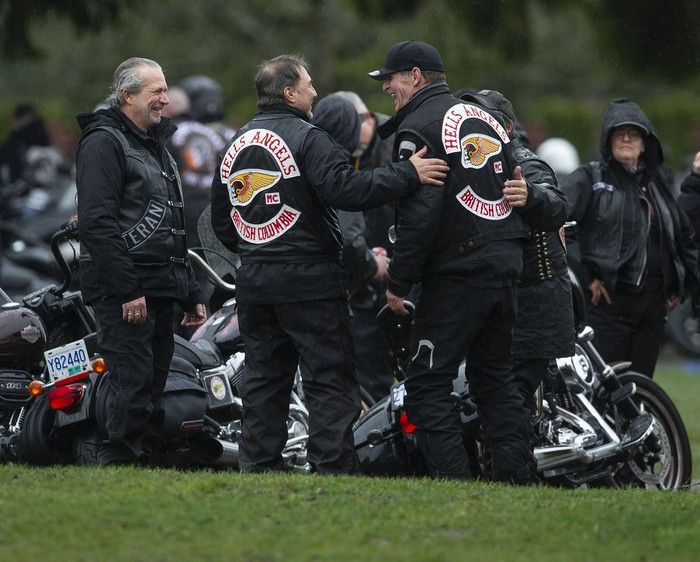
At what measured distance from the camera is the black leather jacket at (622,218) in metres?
9.49

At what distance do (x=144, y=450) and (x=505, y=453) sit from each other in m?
1.79

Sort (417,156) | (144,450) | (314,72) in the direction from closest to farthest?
(417,156) < (144,450) < (314,72)

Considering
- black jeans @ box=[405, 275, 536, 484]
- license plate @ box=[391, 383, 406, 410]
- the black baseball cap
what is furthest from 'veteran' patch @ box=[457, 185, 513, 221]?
license plate @ box=[391, 383, 406, 410]

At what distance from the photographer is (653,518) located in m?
6.45

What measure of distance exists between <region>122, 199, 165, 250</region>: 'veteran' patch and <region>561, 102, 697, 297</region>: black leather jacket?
2.70m

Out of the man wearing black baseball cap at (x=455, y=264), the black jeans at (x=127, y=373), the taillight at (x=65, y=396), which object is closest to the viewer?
the man wearing black baseball cap at (x=455, y=264)

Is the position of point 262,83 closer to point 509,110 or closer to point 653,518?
point 509,110

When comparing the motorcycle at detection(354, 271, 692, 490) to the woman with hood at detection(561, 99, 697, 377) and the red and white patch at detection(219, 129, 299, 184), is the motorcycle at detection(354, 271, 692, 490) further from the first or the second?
the red and white patch at detection(219, 129, 299, 184)

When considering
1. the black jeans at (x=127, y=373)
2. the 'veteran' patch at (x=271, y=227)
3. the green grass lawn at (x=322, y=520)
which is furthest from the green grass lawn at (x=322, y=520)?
the 'veteran' patch at (x=271, y=227)

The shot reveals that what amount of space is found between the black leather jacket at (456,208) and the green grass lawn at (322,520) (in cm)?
100

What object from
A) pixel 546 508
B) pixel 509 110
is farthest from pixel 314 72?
pixel 546 508

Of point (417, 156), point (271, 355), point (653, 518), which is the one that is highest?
point (417, 156)

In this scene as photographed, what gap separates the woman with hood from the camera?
950cm

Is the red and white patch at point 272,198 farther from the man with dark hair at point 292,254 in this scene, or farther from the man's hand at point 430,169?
the man's hand at point 430,169
